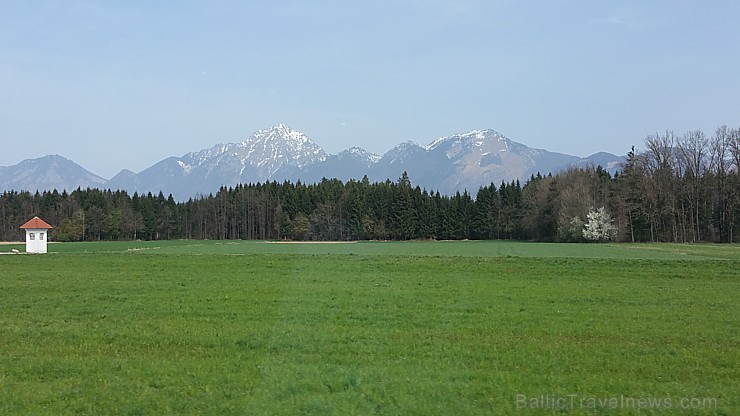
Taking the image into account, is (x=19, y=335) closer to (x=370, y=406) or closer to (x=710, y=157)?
(x=370, y=406)

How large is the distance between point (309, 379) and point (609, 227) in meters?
98.7

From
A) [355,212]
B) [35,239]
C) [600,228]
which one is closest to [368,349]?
[35,239]

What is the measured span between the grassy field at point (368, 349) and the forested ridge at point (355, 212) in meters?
84.3

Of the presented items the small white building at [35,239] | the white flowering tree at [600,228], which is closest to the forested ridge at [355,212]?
the white flowering tree at [600,228]

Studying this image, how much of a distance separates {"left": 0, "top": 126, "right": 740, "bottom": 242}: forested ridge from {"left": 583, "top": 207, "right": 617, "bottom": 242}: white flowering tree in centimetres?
120

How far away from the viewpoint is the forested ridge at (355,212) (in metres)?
106

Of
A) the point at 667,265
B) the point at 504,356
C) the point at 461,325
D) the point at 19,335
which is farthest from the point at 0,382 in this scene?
the point at 667,265

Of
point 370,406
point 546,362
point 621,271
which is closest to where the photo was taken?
point 370,406

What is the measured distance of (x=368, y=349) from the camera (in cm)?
1238

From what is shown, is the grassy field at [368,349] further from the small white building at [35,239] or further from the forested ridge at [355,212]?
the forested ridge at [355,212]

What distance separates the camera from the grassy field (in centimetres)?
895

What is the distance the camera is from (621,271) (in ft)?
112

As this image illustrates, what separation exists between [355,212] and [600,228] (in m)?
55.1

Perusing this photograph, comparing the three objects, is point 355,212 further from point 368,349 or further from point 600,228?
point 368,349
